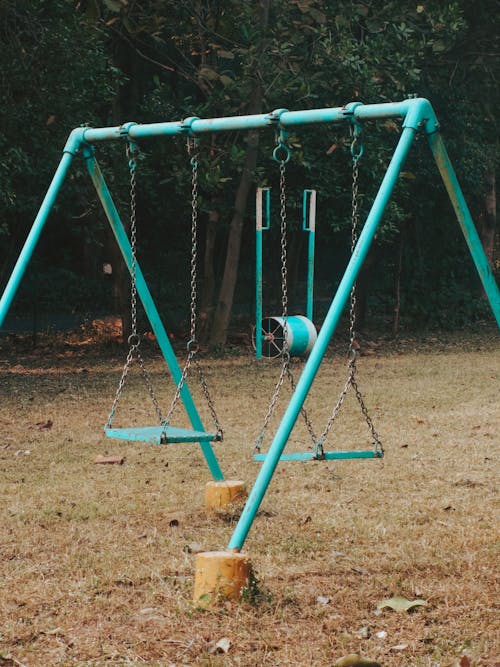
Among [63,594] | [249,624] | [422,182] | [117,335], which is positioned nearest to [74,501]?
[63,594]

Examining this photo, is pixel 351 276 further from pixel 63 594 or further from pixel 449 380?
pixel 449 380

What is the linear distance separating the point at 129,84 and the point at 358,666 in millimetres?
13155

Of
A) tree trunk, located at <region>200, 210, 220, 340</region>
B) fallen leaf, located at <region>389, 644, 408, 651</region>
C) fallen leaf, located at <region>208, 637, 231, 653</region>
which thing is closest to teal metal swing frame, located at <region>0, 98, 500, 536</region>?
fallen leaf, located at <region>208, 637, 231, 653</region>

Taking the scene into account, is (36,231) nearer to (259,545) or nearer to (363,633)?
(259,545)

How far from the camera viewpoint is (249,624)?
3.78m

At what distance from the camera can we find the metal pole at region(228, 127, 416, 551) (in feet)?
13.3

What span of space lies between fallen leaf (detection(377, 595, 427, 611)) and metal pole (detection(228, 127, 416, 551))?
0.59 meters

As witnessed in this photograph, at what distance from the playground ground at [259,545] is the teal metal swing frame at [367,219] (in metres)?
0.43

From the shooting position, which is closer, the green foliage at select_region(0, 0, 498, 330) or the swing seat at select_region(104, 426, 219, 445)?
the swing seat at select_region(104, 426, 219, 445)

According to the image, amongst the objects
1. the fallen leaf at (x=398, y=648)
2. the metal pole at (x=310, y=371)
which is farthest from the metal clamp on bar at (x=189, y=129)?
the fallen leaf at (x=398, y=648)

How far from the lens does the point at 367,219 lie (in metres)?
4.24

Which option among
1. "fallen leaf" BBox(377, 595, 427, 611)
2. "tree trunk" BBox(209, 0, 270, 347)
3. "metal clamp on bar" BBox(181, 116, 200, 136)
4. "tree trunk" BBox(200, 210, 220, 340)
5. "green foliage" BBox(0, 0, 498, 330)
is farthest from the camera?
"tree trunk" BBox(200, 210, 220, 340)

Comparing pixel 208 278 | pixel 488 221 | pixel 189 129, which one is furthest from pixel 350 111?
pixel 488 221

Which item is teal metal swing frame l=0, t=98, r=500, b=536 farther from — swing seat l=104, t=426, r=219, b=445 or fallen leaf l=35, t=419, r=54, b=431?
fallen leaf l=35, t=419, r=54, b=431
